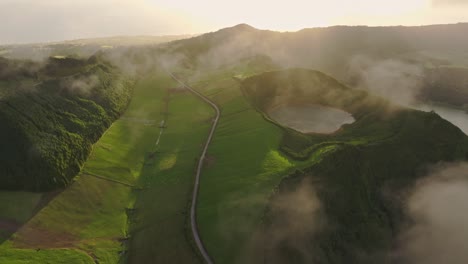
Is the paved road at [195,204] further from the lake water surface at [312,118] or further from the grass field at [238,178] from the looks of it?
the lake water surface at [312,118]

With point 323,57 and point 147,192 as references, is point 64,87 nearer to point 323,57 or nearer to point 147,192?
point 147,192

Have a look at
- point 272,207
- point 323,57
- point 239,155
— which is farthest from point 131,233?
point 323,57

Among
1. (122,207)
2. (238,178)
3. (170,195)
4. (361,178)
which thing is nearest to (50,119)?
(122,207)

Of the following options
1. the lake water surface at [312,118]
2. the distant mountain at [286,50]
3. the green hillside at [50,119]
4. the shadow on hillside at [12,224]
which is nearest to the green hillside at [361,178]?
the lake water surface at [312,118]

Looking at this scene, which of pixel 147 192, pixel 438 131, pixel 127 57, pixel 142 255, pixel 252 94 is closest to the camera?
pixel 142 255

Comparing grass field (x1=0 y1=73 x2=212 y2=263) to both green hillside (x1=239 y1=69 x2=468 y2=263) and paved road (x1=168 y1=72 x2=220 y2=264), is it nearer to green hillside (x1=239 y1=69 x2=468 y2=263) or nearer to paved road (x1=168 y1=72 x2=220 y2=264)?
paved road (x1=168 y1=72 x2=220 y2=264)

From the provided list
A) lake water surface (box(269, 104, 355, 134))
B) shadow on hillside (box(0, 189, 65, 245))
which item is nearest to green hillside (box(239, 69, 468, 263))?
lake water surface (box(269, 104, 355, 134))
